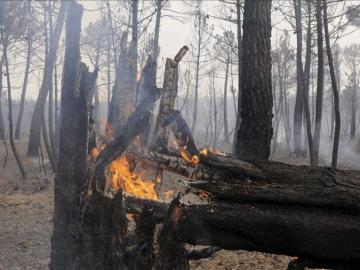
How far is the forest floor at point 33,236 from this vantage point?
20.1 feet

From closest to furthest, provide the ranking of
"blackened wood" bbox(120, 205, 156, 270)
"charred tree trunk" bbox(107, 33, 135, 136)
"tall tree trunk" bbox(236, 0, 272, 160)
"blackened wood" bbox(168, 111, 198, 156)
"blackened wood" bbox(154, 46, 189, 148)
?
"blackened wood" bbox(120, 205, 156, 270) → "blackened wood" bbox(168, 111, 198, 156) → "charred tree trunk" bbox(107, 33, 135, 136) → "blackened wood" bbox(154, 46, 189, 148) → "tall tree trunk" bbox(236, 0, 272, 160)

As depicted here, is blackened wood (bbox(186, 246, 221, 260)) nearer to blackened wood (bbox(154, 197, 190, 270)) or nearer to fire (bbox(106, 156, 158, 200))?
fire (bbox(106, 156, 158, 200))

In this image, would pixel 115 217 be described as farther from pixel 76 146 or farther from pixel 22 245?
pixel 22 245

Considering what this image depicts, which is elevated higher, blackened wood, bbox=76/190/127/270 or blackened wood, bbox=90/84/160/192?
blackened wood, bbox=90/84/160/192

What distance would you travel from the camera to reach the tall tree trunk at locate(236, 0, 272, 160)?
652 cm

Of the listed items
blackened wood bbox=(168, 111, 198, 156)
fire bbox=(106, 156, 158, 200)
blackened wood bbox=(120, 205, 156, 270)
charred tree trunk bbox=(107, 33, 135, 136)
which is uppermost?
charred tree trunk bbox=(107, 33, 135, 136)

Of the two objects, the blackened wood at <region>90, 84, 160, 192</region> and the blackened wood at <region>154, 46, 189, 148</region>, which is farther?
the blackened wood at <region>154, 46, 189, 148</region>

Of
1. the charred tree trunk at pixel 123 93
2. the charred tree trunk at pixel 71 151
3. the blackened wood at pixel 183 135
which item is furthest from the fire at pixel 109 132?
the blackened wood at pixel 183 135

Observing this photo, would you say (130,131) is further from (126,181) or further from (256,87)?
(256,87)

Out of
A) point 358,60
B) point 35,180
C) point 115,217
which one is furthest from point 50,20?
point 358,60

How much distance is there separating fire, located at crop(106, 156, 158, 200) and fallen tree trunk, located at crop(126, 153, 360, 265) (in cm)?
44

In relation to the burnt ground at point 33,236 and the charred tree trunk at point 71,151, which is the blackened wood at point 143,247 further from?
the burnt ground at point 33,236

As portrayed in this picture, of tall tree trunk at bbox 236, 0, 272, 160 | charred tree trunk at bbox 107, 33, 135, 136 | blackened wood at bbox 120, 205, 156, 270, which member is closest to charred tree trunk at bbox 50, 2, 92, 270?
blackened wood at bbox 120, 205, 156, 270

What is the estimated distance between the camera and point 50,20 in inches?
684
